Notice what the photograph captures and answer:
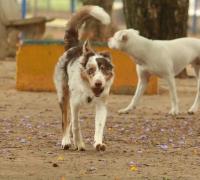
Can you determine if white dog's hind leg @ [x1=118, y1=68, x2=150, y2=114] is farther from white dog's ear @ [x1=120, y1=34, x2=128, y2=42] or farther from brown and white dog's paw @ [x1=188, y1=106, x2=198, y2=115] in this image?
brown and white dog's paw @ [x1=188, y1=106, x2=198, y2=115]

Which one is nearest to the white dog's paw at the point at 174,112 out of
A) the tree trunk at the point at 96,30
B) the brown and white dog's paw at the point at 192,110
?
the brown and white dog's paw at the point at 192,110

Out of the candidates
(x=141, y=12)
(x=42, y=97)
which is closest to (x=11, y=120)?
(x=42, y=97)

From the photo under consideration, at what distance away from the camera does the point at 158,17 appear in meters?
16.2

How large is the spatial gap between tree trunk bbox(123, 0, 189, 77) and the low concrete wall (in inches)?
71.9

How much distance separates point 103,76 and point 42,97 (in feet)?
19.5

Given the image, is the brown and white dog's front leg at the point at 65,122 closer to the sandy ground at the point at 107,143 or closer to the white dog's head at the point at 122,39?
the sandy ground at the point at 107,143

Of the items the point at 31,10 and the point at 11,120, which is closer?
the point at 11,120

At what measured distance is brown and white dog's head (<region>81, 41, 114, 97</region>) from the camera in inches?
320

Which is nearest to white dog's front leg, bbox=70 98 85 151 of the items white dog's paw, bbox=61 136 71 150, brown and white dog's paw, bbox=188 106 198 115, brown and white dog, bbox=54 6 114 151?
brown and white dog, bbox=54 6 114 151

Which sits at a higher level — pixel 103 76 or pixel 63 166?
pixel 103 76

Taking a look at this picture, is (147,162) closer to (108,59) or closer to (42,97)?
(108,59)

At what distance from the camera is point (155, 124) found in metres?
11.2

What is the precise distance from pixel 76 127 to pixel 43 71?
6.02m

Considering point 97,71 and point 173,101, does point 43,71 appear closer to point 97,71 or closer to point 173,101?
point 173,101
